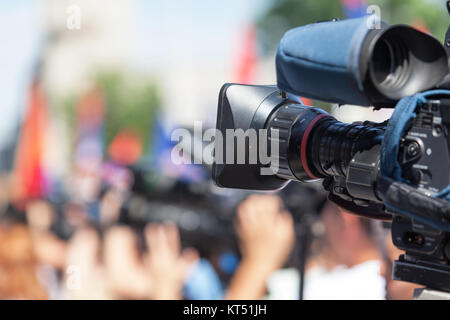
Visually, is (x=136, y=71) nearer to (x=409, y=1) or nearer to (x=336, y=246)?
(x=409, y=1)

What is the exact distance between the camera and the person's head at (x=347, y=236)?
6.15ft

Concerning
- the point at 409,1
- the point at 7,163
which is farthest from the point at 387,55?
the point at 409,1

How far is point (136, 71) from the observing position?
8820mm

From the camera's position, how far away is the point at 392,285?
1.44 metres

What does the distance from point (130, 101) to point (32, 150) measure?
402 cm

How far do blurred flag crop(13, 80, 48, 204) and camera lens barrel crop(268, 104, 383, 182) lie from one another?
3.13 meters

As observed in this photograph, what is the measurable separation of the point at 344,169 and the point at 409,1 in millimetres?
8435

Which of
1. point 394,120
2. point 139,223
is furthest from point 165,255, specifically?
point 394,120

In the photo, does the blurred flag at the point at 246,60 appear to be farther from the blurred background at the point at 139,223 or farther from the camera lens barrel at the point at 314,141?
the camera lens barrel at the point at 314,141

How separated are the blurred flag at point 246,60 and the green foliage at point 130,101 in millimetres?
3010

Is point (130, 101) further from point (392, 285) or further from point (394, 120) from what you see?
point (394, 120)

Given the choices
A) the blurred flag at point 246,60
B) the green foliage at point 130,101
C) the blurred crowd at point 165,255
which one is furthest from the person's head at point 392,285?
the green foliage at point 130,101

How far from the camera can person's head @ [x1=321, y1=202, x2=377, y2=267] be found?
1.88m

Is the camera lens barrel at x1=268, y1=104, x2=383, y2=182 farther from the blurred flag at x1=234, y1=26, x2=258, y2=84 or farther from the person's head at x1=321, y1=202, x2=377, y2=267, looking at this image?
the blurred flag at x1=234, y1=26, x2=258, y2=84
